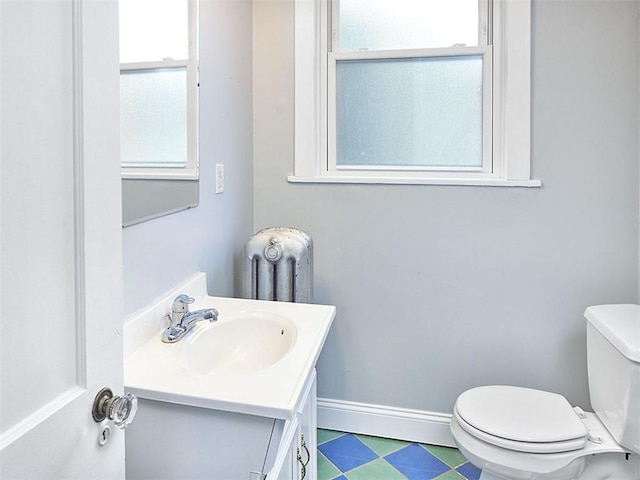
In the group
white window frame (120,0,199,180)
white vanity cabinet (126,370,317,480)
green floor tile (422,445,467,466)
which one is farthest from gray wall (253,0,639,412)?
white vanity cabinet (126,370,317,480)

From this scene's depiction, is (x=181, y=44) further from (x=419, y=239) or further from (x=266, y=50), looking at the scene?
(x=419, y=239)

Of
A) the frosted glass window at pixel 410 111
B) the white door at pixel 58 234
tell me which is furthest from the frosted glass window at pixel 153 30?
the frosted glass window at pixel 410 111

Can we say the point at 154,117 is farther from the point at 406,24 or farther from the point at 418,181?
the point at 406,24

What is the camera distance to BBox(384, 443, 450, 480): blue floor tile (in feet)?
6.29

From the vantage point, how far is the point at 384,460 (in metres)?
2.00

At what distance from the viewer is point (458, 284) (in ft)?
6.63

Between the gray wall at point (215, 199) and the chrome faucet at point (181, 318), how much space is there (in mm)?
75

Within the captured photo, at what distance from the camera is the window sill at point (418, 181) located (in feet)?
6.22

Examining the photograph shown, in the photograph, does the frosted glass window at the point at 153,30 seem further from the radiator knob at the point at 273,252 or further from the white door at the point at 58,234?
the radiator knob at the point at 273,252

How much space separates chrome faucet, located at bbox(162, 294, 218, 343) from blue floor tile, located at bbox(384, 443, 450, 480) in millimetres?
1060

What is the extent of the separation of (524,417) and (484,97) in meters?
1.21

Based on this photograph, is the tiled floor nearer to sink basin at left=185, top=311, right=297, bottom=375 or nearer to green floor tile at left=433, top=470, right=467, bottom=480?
green floor tile at left=433, top=470, right=467, bottom=480

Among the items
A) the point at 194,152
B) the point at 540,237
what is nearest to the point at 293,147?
the point at 194,152

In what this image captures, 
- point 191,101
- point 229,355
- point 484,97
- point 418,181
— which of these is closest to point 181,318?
point 229,355
